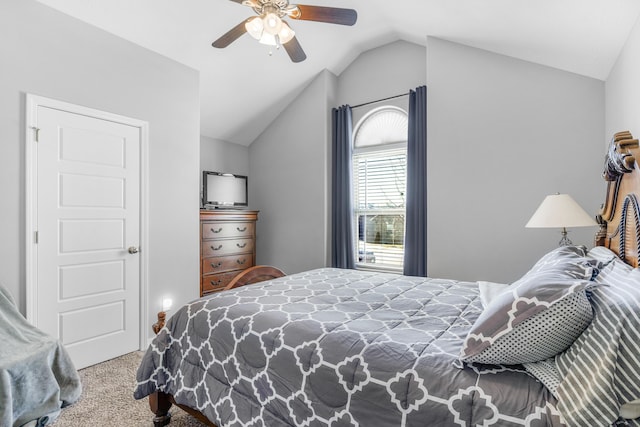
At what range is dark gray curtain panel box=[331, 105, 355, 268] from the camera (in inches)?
168

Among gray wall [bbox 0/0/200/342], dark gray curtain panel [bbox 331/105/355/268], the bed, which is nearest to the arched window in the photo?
dark gray curtain panel [bbox 331/105/355/268]

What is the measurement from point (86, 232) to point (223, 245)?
5.02ft

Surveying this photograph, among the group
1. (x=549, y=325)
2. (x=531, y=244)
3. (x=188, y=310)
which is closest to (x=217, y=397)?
(x=188, y=310)

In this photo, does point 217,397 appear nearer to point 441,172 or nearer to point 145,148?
point 145,148

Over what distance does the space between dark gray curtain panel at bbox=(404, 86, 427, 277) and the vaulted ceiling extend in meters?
0.74

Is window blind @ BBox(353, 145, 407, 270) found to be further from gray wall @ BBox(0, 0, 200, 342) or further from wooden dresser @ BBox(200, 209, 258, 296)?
gray wall @ BBox(0, 0, 200, 342)

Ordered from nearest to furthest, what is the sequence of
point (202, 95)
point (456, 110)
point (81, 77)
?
point (81, 77)
point (456, 110)
point (202, 95)

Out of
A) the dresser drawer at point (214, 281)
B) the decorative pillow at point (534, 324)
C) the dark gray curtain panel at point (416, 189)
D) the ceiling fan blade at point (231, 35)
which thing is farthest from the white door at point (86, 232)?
the decorative pillow at point (534, 324)

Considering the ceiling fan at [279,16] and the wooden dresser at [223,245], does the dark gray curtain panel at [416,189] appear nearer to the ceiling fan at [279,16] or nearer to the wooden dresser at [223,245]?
the ceiling fan at [279,16]

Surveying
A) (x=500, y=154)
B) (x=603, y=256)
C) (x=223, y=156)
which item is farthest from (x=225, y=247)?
(x=603, y=256)

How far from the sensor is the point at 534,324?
3.43 feet

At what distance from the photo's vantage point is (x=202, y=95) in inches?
150

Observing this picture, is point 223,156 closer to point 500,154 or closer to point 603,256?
point 500,154

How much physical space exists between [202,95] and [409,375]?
3.65 metres
